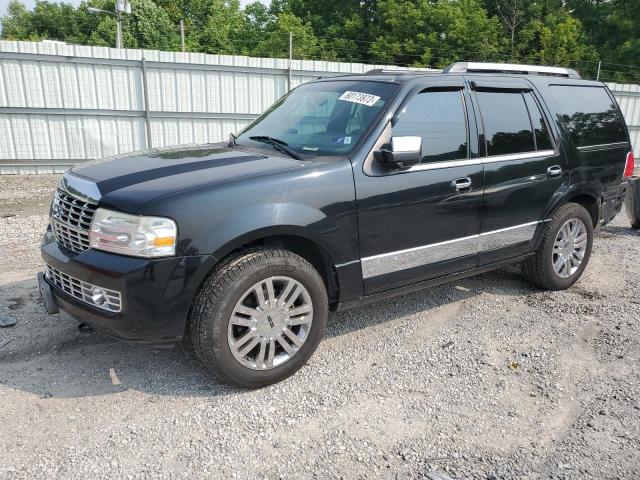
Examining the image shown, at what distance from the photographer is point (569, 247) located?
5.25 m

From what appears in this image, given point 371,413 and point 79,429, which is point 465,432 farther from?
point 79,429

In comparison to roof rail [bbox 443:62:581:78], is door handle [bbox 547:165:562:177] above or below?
below

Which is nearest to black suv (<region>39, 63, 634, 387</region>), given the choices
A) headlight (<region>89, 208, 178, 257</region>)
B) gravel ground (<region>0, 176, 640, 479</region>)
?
headlight (<region>89, 208, 178, 257</region>)

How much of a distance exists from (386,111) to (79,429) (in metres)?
2.74

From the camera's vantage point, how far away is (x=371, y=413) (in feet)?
10.6

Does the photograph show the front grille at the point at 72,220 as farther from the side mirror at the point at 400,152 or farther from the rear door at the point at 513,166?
the rear door at the point at 513,166

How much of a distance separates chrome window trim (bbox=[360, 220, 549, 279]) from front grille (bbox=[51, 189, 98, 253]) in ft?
5.67

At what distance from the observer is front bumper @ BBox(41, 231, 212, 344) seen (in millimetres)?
2984

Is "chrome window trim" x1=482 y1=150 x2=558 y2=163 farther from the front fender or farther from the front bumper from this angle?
the front bumper

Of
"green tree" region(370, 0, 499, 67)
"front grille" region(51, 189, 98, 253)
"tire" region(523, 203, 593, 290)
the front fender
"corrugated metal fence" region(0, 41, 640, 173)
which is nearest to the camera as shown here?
the front fender

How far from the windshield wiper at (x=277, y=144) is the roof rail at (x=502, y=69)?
1.45 metres

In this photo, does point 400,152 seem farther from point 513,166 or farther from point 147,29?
point 147,29

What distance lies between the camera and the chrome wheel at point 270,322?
10.8 ft

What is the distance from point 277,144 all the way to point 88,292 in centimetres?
170
